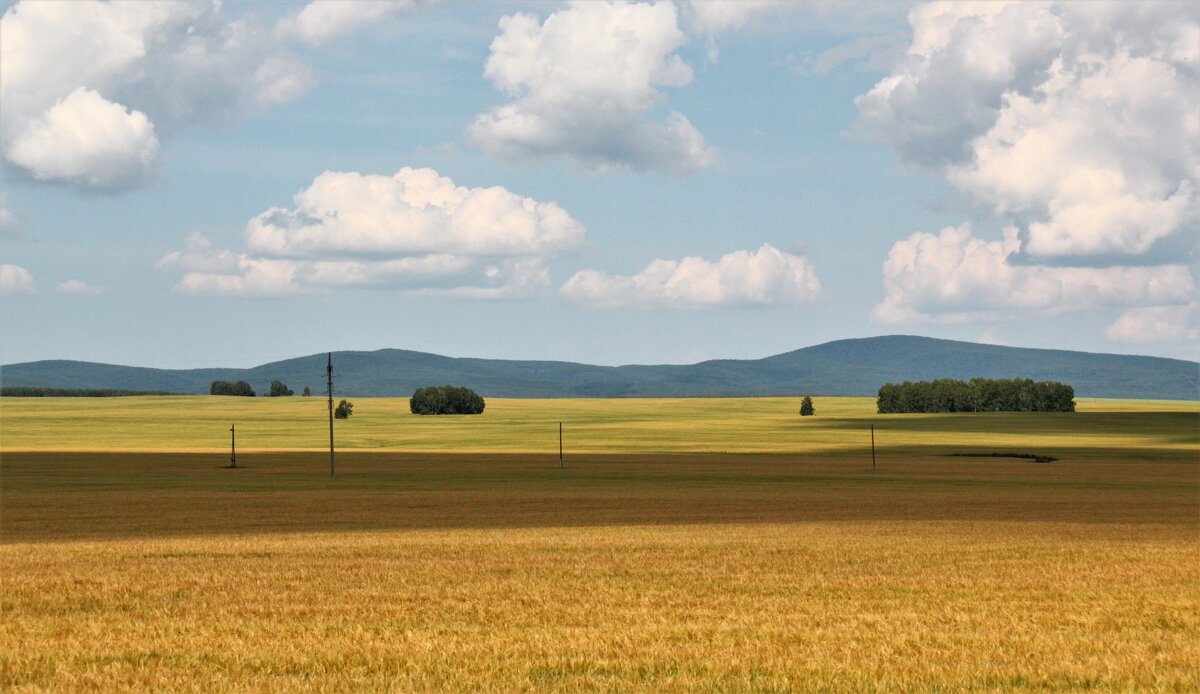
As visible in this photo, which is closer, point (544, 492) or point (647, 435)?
point (544, 492)

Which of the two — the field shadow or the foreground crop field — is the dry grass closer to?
the field shadow

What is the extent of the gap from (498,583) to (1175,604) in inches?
454

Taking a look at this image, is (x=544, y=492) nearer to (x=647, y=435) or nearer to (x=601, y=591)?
(x=601, y=591)

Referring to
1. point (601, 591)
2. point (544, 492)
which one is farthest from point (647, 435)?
point (601, 591)

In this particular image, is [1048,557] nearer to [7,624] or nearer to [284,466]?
[7,624]

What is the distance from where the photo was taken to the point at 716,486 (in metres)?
83.4

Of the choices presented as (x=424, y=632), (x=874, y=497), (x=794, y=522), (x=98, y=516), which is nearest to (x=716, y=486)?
(x=874, y=497)

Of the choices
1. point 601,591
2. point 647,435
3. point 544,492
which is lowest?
point 544,492

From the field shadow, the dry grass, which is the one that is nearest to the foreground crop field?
the field shadow

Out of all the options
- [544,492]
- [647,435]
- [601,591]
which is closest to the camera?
[601,591]

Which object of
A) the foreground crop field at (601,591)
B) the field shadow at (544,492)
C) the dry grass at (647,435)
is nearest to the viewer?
the foreground crop field at (601,591)

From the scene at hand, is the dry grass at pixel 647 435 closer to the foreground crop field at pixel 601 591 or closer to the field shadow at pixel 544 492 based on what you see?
the field shadow at pixel 544 492

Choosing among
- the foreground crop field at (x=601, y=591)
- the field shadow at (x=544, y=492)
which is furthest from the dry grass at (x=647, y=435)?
the foreground crop field at (x=601, y=591)

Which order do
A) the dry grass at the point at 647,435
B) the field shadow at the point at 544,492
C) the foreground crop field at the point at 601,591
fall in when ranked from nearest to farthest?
the foreground crop field at the point at 601,591 → the field shadow at the point at 544,492 → the dry grass at the point at 647,435
